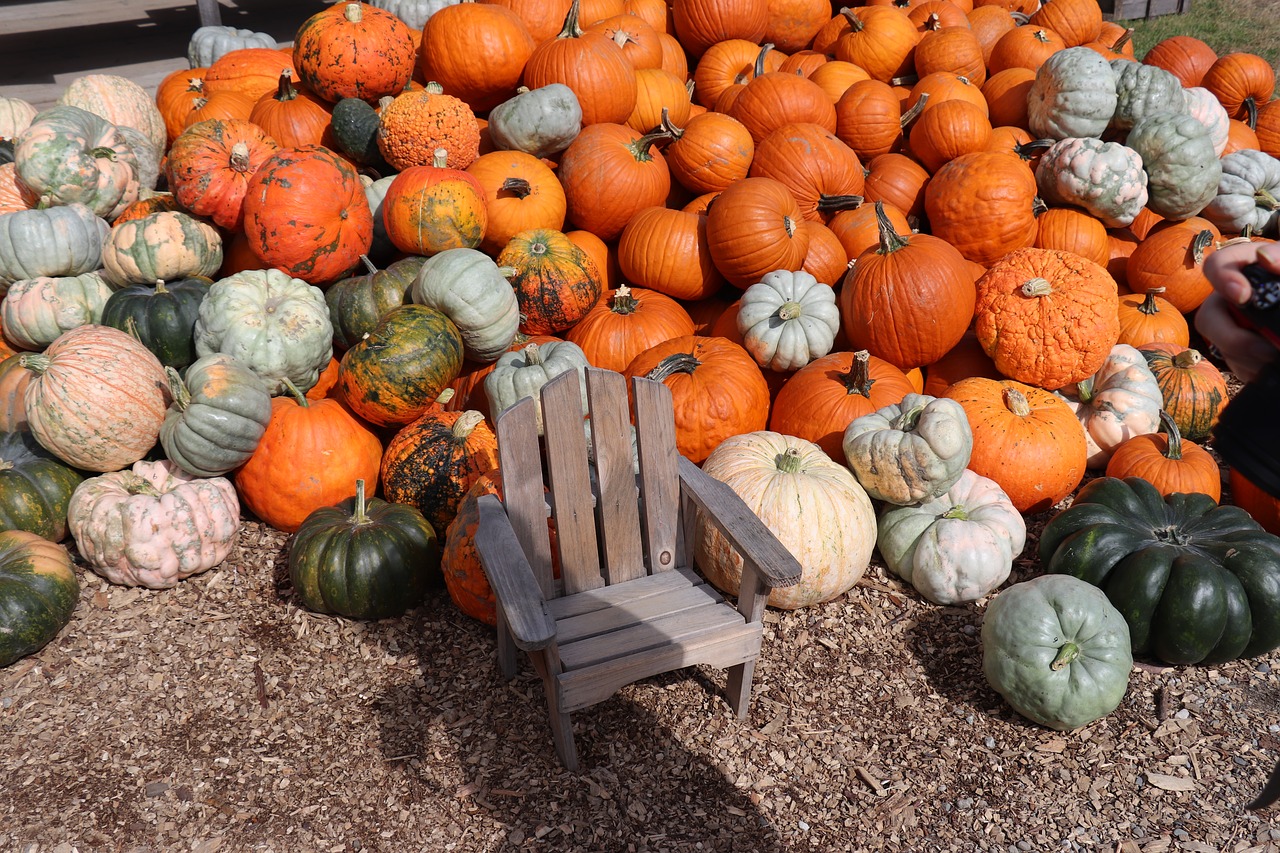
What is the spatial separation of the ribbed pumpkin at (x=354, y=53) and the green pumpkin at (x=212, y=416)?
212cm

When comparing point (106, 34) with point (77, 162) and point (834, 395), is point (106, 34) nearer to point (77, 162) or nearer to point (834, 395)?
point (77, 162)

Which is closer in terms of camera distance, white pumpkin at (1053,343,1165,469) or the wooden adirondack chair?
the wooden adirondack chair

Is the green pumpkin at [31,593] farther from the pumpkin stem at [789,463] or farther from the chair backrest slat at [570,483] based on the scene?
the pumpkin stem at [789,463]

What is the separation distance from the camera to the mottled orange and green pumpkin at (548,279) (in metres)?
4.56

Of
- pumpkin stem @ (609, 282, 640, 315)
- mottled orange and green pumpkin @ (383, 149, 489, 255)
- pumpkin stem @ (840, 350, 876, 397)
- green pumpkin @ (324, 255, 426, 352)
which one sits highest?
mottled orange and green pumpkin @ (383, 149, 489, 255)

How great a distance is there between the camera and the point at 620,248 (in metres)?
4.89

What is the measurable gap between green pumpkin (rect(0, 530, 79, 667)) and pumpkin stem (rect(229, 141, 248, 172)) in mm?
2082

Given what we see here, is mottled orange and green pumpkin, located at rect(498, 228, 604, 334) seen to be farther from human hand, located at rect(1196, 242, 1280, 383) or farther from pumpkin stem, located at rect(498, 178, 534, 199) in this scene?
human hand, located at rect(1196, 242, 1280, 383)

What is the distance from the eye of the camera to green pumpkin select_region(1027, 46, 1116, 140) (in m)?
5.04

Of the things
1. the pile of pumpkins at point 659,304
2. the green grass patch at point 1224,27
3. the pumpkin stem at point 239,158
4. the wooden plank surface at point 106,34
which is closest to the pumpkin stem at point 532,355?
the pile of pumpkins at point 659,304

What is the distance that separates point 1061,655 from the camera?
2889 mm

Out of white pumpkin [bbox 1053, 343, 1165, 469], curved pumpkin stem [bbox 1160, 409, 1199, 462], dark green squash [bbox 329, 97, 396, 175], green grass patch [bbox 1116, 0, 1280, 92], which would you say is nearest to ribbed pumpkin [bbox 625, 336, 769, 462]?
white pumpkin [bbox 1053, 343, 1165, 469]

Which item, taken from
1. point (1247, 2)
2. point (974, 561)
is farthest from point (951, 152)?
point (1247, 2)

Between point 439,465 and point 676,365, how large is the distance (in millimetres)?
1195
